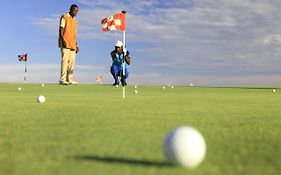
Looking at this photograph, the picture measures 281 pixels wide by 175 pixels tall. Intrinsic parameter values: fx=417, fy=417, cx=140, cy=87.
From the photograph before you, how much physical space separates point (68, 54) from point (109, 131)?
628 inches

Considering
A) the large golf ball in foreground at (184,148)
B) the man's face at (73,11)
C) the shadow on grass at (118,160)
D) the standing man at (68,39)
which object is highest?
the man's face at (73,11)

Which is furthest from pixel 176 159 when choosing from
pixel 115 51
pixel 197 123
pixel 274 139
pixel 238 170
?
pixel 115 51

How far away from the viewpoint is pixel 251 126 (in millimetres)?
6680

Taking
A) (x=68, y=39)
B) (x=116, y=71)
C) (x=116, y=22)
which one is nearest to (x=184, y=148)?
(x=116, y=22)

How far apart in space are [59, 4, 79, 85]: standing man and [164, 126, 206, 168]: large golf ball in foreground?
1765 cm

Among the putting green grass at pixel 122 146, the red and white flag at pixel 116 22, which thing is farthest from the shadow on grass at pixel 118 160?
the red and white flag at pixel 116 22

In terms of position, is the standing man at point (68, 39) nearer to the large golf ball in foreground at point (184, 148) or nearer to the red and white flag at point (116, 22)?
the red and white flag at point (116, 22)

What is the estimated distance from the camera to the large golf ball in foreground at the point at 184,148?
3561mm

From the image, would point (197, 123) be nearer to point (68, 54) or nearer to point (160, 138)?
point (160, 138)

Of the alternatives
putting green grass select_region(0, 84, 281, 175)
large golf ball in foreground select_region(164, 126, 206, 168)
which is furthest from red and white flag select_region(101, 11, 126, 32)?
large golf ball in foreground select_region(164, 126, 206, 168)

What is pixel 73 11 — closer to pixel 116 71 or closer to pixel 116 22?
pixel 116 22

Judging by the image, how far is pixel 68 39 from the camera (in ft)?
68.5

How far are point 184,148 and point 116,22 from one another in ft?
40.7

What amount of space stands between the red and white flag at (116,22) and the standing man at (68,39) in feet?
18.1
